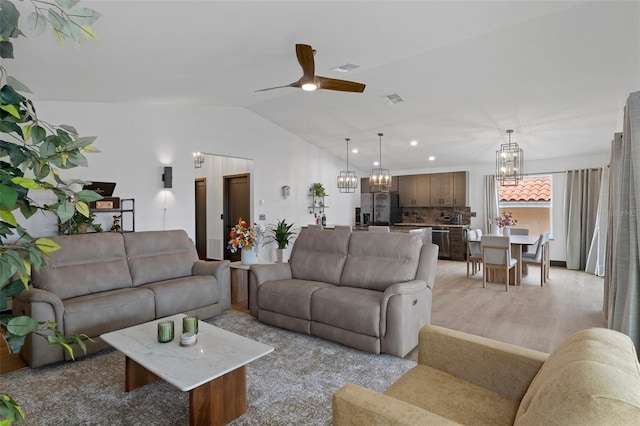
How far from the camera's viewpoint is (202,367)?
6.60ft

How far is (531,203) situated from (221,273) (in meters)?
7.22

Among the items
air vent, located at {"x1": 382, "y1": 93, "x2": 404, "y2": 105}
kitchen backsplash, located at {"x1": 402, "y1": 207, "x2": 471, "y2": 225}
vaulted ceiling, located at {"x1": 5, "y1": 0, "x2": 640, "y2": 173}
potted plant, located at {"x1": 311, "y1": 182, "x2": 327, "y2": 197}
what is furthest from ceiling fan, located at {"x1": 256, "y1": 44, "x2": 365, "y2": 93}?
kitchen backsplash, located at {"x1": 402, "y1": 207, "x2": 471, "y2": 225}

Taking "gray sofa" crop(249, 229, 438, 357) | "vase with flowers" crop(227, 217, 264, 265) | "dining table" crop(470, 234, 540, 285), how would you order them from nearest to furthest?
"gray sofa" crop(249, 229, 438, 357), "vase with flowers" crop(227, 217, 264, 265), "dining table" crop(470, 234, 540, 285)

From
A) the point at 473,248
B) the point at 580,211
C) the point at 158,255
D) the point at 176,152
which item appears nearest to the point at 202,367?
the point at 158,255

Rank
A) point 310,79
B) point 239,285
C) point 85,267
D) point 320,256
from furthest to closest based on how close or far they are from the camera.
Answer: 1. point 239,285
2. point 320,256
3. point 85,267
4. point 310,79

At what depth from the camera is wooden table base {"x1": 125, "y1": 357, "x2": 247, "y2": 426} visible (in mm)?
2000

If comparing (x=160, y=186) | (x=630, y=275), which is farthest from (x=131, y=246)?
(x=630, y=275)

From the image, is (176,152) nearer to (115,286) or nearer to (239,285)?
(239,285)

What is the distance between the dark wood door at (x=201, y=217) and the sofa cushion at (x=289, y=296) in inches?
207

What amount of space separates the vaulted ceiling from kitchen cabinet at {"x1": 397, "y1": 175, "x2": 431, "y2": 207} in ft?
8.36

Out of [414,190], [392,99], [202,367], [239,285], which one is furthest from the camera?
[414,190]

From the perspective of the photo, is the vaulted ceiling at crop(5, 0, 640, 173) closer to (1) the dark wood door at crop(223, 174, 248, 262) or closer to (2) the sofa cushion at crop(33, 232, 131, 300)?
(2) the sofa cushion at crop(33, 232, 131, 300)

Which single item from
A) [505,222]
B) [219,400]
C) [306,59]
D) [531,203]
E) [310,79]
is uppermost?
[306,59]

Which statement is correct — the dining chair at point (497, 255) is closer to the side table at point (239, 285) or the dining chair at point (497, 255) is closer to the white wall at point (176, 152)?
the side table at point (239, 285)
